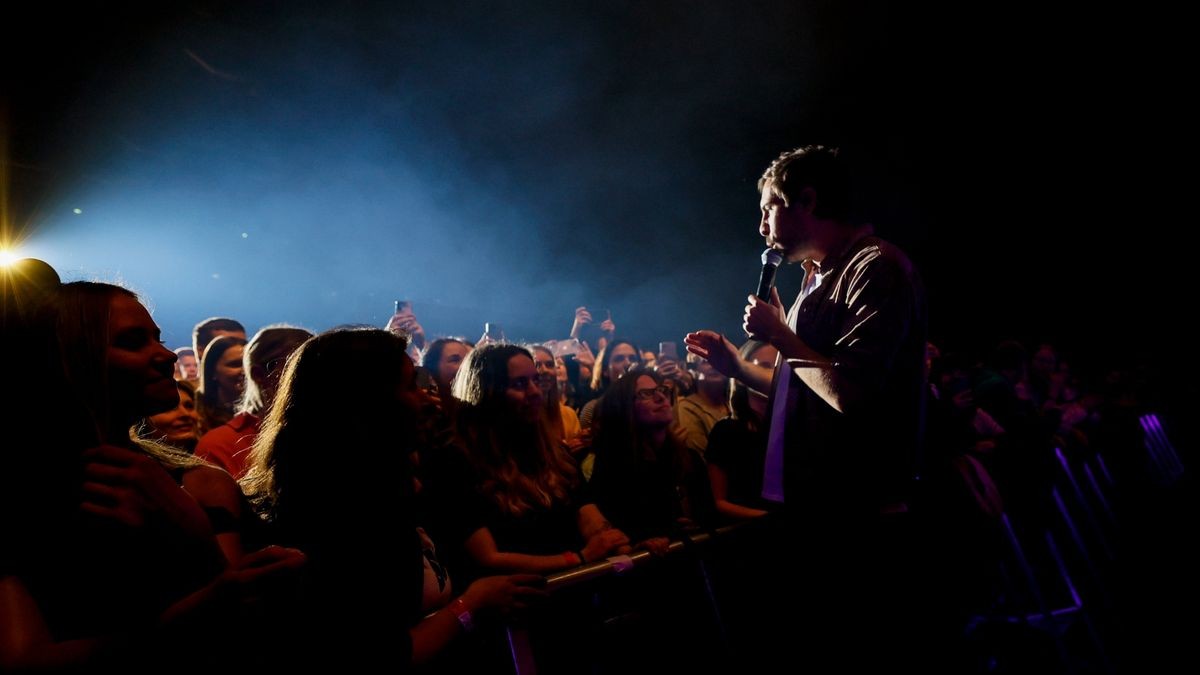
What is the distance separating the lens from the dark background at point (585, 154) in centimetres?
559

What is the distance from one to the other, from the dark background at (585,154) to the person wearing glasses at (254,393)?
37.5 inches

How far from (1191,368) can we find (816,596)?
48.6ft

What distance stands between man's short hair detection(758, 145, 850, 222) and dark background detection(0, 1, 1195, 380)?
228 cm


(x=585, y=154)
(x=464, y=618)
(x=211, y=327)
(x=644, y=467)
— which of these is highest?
(x=585, y=154)

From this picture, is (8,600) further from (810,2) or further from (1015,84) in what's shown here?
(1015,84)

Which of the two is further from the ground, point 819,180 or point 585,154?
point 585,154

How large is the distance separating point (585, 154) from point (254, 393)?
6.69 meters

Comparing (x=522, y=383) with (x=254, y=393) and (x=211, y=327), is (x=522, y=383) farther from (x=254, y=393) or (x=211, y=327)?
(x=211, y=327)

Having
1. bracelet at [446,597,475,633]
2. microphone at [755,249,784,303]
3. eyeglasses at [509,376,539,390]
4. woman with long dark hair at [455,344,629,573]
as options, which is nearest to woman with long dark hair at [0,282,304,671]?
bracelet at [446,597,475,633]

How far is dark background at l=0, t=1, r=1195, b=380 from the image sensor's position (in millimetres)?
5594

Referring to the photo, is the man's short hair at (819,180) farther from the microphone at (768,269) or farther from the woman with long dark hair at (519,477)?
the woman with long dark hair at (519,477)

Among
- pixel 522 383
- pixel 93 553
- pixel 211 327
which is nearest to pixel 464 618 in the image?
pixel 93 553

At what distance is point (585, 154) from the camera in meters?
8.53

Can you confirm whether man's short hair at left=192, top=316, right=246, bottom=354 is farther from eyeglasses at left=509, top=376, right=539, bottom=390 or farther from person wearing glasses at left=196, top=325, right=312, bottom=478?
eyeglasses at left=509, top=376, right=539, bottom=390
